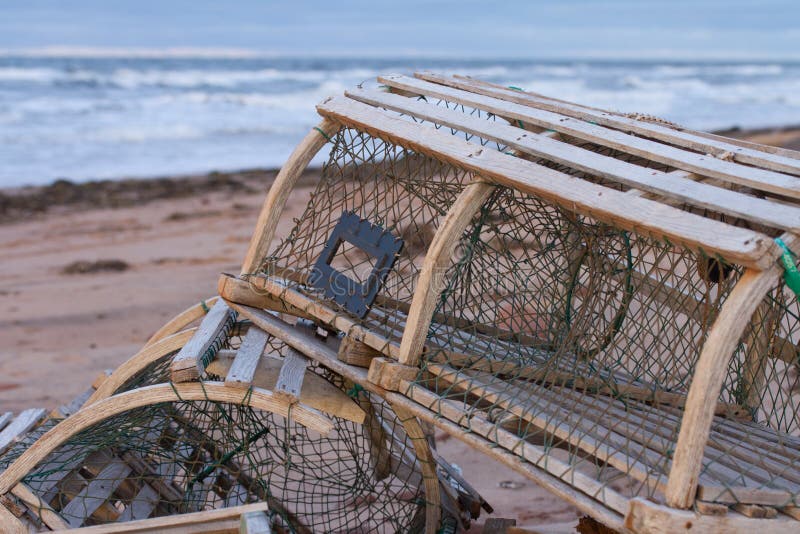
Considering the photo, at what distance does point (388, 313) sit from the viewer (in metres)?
3.01

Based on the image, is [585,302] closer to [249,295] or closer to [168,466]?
[249,295]

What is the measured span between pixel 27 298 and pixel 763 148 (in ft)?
20.1

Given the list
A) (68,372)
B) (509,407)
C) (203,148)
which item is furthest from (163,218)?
(509,407)

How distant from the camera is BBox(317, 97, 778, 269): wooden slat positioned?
1.84m

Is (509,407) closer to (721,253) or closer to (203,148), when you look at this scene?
(721,253)

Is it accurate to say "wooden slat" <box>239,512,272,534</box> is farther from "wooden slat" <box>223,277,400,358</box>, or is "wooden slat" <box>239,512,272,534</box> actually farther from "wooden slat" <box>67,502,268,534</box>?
"wooden slat" <box>223,277,400,358</box>

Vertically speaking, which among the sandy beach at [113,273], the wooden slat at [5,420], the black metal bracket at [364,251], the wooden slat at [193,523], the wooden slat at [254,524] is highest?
the black metal bracket at [364,251]

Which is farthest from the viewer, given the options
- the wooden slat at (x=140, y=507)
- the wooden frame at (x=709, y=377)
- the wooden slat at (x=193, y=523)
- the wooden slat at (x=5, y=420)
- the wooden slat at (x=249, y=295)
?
the wooden slat at (x=5, y=420)

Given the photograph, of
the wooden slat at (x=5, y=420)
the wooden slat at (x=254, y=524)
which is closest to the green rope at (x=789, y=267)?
the wooden slat at (x=254, y=524)

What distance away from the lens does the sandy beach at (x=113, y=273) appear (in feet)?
15.2

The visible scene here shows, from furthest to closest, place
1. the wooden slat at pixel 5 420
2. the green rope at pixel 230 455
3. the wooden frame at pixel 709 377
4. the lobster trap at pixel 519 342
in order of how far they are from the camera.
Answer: the wooden slat at pixel 5 420 < the green rope at pixel 230 455 < the lobster trap at pixel 519 342 < the wooden frame at pixel 709 377

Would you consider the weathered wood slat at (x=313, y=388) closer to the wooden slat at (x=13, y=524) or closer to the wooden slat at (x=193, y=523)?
the wooden slat at (x=193, y=523)

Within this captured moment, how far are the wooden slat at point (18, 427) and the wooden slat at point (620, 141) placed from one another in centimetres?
194

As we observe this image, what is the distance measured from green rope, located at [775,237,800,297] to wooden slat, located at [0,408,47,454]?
9.10 feet
